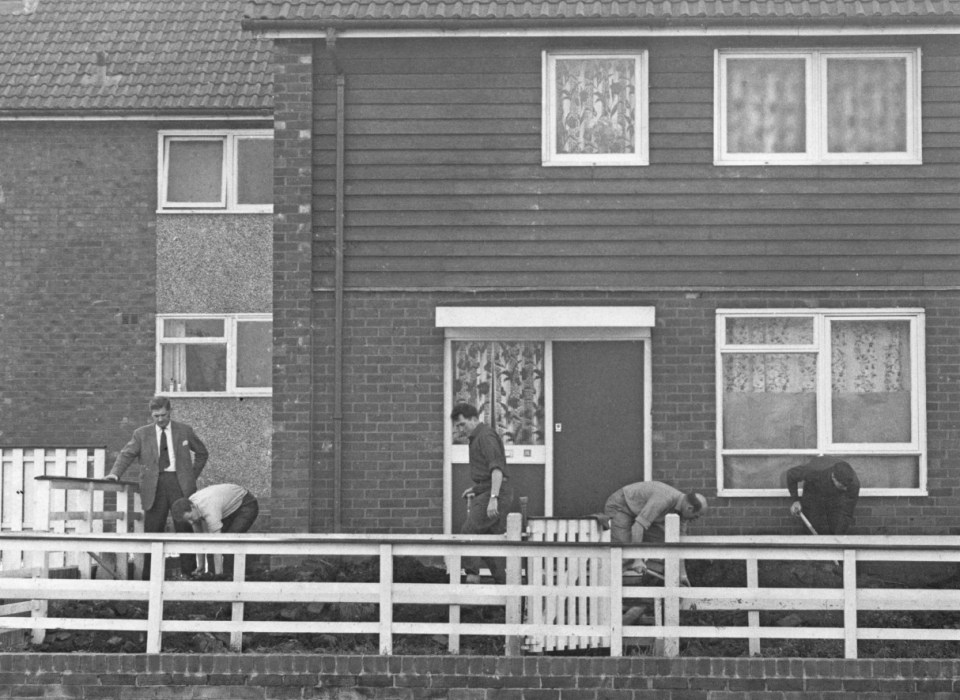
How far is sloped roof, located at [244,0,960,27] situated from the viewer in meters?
15.8

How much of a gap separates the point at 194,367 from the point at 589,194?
8781 mm

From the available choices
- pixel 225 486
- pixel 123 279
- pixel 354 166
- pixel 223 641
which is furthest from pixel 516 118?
pixel 123 279

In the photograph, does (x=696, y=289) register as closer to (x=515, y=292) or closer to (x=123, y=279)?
(x=515, y=292)

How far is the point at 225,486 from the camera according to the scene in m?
15.9

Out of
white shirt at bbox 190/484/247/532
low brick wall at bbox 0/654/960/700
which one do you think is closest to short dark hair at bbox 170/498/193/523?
white shirt at bbox 190/484/247/532

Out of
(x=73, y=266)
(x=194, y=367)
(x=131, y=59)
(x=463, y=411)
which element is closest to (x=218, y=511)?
(x=463, y=411)

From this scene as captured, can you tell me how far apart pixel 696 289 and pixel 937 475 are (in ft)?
9.41

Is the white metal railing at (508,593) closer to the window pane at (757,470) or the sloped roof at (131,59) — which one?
the window pane at (757,470)

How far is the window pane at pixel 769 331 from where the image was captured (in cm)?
1611

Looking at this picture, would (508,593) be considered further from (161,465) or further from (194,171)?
(194,171)

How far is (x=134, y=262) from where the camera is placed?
2305 centimetres

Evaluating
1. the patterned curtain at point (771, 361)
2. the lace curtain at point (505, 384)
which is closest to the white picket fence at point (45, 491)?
the lace curtain at point (505, 384)

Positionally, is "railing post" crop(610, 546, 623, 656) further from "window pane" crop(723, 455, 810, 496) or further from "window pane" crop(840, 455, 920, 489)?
"window pane" crop(840, 455, 920, 489)

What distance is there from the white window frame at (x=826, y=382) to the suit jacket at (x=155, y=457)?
16.3 feet
